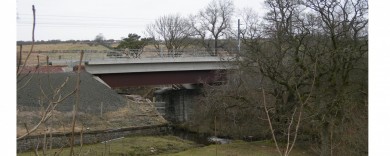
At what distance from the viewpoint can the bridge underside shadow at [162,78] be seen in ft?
85.9

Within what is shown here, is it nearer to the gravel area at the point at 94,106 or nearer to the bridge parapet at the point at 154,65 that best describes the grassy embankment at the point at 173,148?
the gravel area at the point at 94,106

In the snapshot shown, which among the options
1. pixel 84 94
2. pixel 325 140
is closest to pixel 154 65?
pixel 84 94

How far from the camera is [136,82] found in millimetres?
26422

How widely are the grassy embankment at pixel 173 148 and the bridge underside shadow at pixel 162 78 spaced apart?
6.52 meters

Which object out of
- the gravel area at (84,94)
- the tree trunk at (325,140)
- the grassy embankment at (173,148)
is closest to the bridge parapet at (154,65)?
the gravel area at (84,94)

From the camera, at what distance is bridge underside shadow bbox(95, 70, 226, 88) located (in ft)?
85.9

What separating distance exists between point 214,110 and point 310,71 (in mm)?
7875

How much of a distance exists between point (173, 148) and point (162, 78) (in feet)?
29.7

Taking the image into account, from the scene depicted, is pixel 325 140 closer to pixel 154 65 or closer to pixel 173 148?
pixel 173 148

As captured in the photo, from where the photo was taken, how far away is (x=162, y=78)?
27.2 meters

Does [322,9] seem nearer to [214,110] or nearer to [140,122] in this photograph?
[214,110]

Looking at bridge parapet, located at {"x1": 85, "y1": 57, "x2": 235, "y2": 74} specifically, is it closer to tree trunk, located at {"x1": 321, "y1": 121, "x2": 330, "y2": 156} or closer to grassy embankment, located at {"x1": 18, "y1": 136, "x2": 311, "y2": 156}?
grassy embankment, located at {"x1": 18, "y1": 136, "x2": 311, "y2": 156}

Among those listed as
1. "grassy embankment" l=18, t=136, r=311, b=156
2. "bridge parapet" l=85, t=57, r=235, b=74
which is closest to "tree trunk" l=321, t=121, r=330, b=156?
"grassy embankment" l=18, t=136, r=311, b=156

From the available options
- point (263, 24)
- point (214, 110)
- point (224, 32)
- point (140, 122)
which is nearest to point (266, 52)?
point (263, 24)
